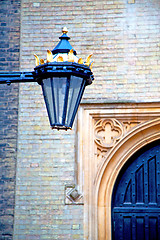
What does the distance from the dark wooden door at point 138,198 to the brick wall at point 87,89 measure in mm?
657

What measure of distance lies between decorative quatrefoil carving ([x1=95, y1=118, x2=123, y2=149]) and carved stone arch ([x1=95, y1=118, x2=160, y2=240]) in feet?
0.31

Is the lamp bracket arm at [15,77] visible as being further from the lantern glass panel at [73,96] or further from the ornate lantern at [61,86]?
the lantern glass panel at [73,96]

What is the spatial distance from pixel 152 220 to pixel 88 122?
1.69 m

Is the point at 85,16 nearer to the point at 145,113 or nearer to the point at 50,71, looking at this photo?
the point at 145,113

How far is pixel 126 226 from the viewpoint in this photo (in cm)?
705

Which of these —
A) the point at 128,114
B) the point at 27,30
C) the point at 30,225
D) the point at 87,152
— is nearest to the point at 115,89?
the point at 128,114

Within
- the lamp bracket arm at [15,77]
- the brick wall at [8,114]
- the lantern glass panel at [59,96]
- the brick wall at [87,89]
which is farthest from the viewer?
the brick wall at [8,114]

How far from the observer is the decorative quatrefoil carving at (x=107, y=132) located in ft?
23.2

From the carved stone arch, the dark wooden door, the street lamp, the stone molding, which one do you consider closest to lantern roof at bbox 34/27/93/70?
the street lamp

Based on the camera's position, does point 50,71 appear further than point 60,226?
No

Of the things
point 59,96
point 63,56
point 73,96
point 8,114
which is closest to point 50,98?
point 59,96

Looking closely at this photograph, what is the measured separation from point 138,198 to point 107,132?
1.06 m

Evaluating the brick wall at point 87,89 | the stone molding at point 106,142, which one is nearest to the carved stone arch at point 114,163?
the stone molding at point 106,142

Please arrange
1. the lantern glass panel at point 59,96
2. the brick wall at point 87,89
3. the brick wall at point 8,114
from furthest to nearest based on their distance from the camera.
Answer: the brick wall at point 8,114
the brick wall at point 87,89
the lantern glass panel at point 59,96
